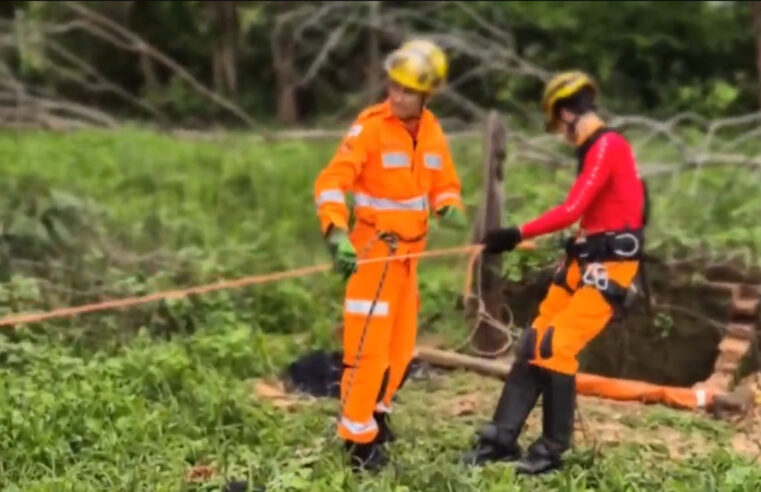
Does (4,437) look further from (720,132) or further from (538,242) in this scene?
(720,132)

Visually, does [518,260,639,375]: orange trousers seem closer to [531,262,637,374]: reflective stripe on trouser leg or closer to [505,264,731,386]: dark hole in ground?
[531,262,637,374]: reflective stripe on trouser leg

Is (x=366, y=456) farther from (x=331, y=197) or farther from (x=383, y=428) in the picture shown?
(x=331, y=197)

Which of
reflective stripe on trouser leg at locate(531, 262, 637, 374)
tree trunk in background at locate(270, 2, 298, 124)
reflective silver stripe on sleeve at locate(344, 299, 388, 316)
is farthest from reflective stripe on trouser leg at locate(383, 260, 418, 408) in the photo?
tree trunk in background at locate(270, 2, 298, 124)

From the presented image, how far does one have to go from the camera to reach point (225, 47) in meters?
19.2

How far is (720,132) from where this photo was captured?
1456 centimetres

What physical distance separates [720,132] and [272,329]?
317 inches

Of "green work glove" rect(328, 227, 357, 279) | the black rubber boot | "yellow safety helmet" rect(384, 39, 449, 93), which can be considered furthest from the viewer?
the black rubber boot

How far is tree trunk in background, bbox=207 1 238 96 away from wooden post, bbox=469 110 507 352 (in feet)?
37.0

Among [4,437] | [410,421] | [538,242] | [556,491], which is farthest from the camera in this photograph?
[538,242]

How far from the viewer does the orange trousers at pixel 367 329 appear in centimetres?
560

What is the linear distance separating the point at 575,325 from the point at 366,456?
1.10 m

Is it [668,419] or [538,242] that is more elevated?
[538,242]

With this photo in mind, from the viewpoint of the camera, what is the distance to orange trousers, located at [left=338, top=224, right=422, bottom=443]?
220 inches

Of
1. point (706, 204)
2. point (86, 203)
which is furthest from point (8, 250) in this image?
point (706, 204)
